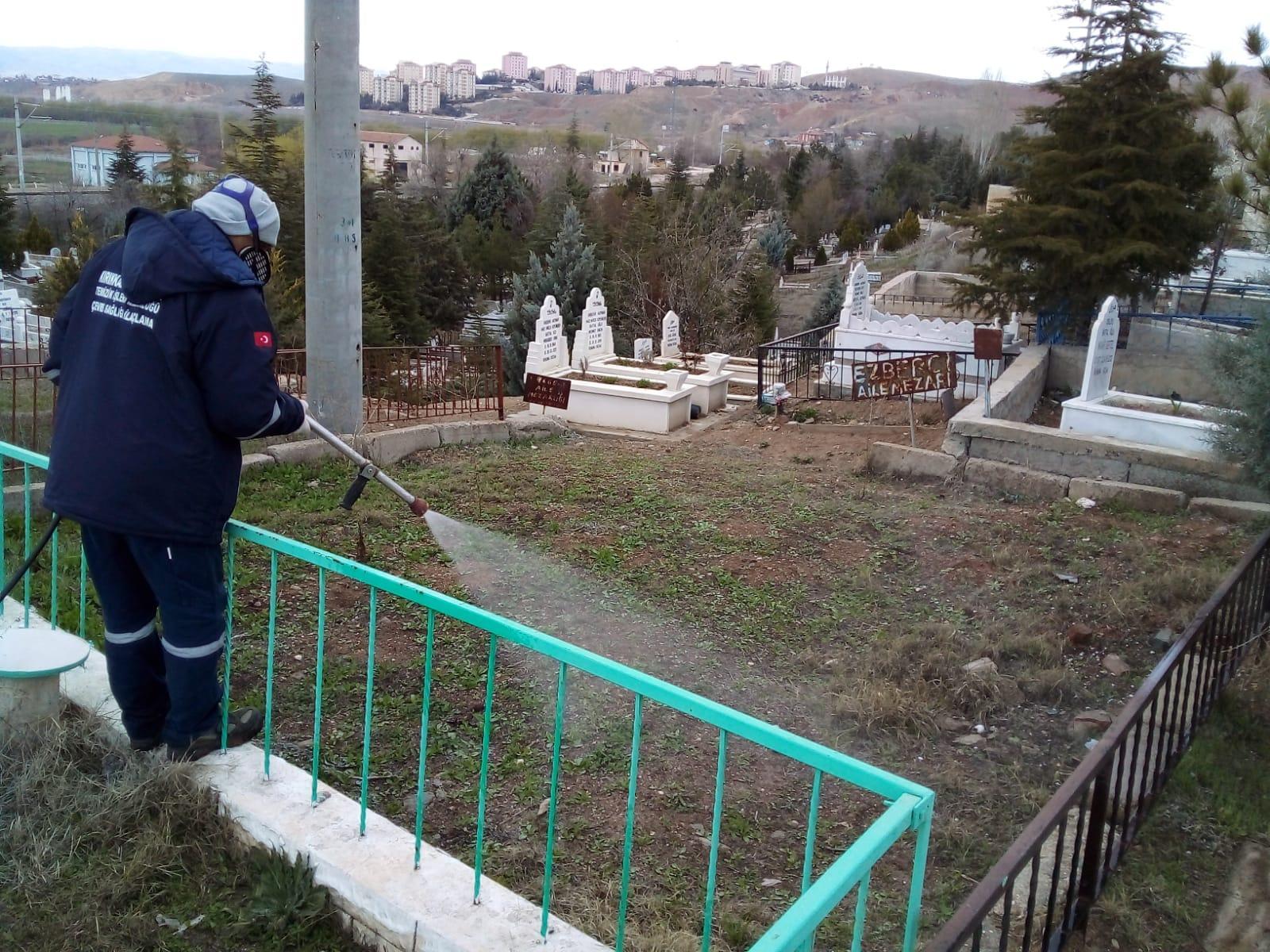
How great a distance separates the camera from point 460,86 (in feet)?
449

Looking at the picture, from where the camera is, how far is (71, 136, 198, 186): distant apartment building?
166 feet

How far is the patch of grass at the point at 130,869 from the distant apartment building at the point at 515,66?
155 metres

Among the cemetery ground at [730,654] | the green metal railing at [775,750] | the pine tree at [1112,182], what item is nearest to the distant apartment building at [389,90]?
the pine tree at [1112,182]

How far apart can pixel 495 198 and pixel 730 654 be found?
4925cm

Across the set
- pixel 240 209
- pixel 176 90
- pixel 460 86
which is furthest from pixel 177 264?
pixel 460 86

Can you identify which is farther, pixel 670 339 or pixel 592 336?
pixel 670 339

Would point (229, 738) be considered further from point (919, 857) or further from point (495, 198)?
point (495, 198)

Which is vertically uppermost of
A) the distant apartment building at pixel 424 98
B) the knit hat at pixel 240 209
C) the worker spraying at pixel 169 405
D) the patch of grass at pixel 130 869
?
the distant apartment building at pixel 424 98

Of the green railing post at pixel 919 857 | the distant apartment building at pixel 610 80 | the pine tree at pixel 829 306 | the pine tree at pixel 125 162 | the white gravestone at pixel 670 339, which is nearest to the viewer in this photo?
Result: the green railing post at pixel 919 857

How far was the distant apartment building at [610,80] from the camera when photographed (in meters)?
148

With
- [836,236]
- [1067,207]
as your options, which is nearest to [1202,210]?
[1067,207]

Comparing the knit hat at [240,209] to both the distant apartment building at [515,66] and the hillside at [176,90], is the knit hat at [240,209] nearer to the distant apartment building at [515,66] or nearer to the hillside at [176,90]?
the hillside at [176,90]

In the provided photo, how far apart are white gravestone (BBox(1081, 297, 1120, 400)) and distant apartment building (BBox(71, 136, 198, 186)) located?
49.4 meters

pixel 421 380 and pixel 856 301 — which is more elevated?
pixel 856 301
